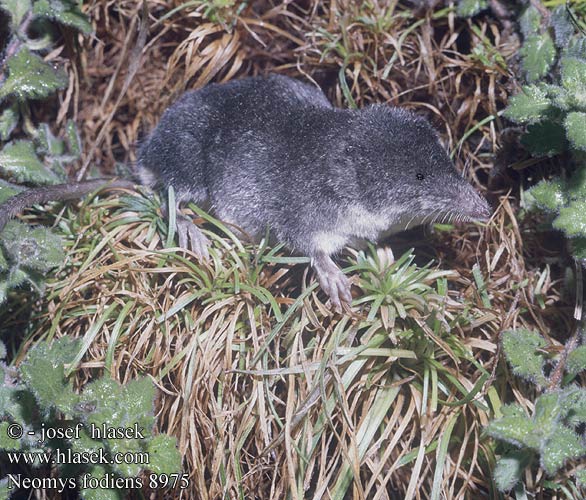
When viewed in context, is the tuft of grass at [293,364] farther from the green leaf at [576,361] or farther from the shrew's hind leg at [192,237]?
the green leaf at [576,361]

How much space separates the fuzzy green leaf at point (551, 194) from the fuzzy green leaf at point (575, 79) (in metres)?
0.29

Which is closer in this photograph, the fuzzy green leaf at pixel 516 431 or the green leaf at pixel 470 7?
the fuzzy green leaf at pixel 516 431

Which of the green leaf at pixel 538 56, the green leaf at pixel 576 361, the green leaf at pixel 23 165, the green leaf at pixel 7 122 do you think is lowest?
the green leaf at pixel 23 165

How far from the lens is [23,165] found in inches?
110

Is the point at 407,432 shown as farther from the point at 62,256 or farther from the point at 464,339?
the point at 62,256

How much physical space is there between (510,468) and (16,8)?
101 inches

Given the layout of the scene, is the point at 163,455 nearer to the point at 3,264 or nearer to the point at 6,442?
the point at 6,442

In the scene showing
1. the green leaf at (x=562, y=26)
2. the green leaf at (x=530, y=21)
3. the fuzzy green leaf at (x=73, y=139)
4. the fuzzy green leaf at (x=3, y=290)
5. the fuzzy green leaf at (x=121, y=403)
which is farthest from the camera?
the fuzzy green leaf at (x=73, y=139)

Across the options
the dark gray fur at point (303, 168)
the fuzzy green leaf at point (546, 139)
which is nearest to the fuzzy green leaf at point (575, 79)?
the fuzzy green leaf at point (546, 139)

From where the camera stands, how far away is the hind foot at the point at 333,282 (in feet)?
8.09

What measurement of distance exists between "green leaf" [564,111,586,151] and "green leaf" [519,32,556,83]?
0.42 m

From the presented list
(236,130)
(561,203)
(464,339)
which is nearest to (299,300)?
(464,339)

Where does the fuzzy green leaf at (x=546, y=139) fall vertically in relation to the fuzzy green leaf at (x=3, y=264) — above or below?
above

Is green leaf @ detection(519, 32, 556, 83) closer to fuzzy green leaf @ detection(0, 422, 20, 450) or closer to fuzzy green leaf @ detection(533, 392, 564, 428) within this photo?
fuzzy green leaf @ detection(533, 392, 564, 428)
